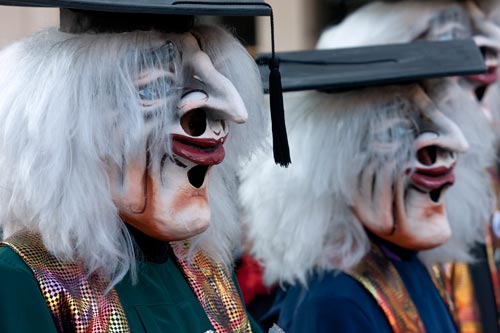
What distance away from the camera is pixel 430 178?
10.6ft

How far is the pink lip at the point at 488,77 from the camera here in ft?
14.1

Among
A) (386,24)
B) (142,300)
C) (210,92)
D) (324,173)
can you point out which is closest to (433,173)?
(324,173)

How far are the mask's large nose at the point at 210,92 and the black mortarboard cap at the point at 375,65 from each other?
562 millimetres

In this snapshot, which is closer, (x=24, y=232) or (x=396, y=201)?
(x=24, y=232)

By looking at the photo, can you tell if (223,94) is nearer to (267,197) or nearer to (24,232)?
(24,232)

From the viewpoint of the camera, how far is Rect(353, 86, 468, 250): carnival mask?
323 centimetres

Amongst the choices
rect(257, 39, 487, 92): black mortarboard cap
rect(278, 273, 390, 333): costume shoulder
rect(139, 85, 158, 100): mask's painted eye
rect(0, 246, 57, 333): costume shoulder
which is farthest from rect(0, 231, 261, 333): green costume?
rect(257, 39, 487, 92): black mortarboard cap

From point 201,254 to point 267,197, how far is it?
2.39 feet

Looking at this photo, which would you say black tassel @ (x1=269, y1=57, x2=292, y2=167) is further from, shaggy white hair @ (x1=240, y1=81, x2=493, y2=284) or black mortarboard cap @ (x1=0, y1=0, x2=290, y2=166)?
shaggy white hair @ (x1=240, y1=81, x2=493, y2=284)

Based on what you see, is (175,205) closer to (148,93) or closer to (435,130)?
(148,93)

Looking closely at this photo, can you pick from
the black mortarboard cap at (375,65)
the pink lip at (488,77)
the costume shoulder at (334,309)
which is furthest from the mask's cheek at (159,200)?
the pink lip at (488,77)

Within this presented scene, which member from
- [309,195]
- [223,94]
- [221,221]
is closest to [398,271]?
[309,195]

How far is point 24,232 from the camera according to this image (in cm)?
232

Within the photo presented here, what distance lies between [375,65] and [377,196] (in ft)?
1.18
